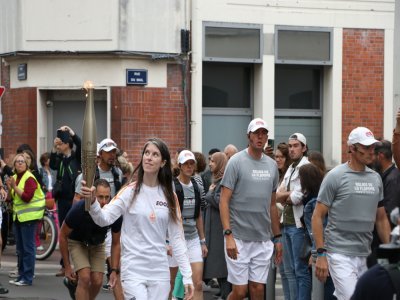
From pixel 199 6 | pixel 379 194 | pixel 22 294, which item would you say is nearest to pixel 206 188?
pixel 22 294

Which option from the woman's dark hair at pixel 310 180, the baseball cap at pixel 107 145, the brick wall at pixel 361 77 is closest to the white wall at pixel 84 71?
the brick wall at pixel 361 77

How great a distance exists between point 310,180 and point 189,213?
1.51 m

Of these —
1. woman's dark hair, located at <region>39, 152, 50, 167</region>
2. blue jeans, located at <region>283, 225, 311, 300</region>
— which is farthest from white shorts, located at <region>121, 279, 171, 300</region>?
woman's dark hair, located at <region>39, 152, 50, 167</region>

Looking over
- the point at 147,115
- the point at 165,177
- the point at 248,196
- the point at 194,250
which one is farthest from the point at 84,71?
the point at 165,177

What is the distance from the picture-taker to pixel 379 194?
9.43 meters

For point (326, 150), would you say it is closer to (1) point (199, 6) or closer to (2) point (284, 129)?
(2) point (284, 129)

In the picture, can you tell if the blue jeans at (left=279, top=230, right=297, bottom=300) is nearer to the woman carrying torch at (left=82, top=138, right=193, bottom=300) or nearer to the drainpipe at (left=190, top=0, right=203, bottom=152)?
Result: the woman carrying torch at (left=82, top=138, right=193, bottom=300)

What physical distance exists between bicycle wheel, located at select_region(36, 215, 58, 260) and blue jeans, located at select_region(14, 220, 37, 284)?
234 centimetres

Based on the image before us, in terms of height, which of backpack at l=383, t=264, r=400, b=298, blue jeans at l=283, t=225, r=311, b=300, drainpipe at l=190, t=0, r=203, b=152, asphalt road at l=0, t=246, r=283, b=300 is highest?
drainpipe at l=190, t=0, r=203, b=152

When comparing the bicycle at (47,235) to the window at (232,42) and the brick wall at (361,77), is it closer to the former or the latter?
the window at (232,42)

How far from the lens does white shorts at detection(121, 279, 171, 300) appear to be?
27.6ft

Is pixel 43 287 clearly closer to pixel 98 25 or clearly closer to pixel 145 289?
pixel 145 289

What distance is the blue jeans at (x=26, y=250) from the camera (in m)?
14.7

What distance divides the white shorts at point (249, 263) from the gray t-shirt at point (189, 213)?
1311 mm
